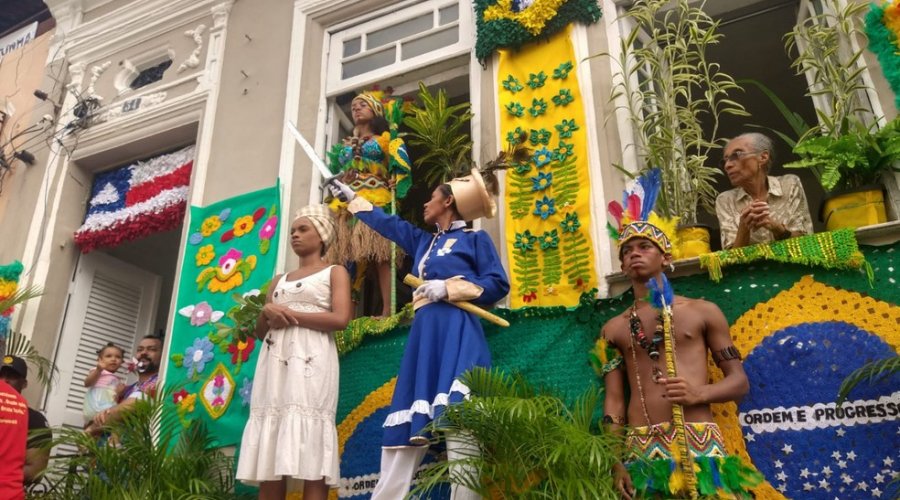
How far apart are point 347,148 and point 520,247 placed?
1.56 metres

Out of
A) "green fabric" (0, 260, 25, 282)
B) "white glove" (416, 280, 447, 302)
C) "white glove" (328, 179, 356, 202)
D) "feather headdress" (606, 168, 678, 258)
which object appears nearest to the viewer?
"feather headdress" (606, 168, 678, 258)

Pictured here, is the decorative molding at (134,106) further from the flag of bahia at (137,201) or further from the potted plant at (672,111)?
the potted plant at (672,111)

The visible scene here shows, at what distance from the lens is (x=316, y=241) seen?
448 centimetres

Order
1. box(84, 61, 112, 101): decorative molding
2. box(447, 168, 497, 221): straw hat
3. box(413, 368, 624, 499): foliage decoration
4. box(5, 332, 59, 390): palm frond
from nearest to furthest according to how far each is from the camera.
→ box(413, 368, 624, 499): foliage decoration → box(447, 168, 497, 221): straw hat → box(5, 332, 59, 390): palm frond → box(84, 61, 112, 101): decorative molding

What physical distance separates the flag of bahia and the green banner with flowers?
0.69m

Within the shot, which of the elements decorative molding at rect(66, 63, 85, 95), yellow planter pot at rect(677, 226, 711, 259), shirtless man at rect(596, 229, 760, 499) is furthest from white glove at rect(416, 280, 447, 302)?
decorative molding at rect(66, 63, 85, 95)

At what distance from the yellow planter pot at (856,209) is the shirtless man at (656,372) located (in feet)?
3.10

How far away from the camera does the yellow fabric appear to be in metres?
3.50

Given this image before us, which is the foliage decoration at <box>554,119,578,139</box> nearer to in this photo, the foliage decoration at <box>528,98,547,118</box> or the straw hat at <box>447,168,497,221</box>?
the foliage decoration at <box>528,98,547,118</box>

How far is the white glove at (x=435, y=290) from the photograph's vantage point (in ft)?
12.7

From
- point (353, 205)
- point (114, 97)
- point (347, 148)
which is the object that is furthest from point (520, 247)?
point (114, 97)

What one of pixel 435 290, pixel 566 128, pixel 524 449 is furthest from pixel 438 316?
pixel 566 128

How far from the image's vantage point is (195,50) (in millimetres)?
7215

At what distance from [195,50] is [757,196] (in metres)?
5.22
